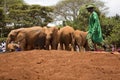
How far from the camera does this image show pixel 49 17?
133 ft

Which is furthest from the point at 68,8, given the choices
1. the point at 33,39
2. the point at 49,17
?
the point at 33,39

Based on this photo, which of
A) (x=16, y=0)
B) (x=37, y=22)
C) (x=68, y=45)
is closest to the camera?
(x=68, y=45)

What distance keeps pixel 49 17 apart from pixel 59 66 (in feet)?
102

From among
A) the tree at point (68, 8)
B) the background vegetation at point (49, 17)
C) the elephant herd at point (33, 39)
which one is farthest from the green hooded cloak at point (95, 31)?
the tree at point (68, 8)

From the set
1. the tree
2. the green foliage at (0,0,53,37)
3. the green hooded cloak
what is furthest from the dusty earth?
the tree

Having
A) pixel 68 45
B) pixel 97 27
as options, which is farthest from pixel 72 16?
pixel 97 27

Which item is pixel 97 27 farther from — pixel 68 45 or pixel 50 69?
pixel 68 45

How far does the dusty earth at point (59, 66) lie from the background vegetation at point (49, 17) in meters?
18.2

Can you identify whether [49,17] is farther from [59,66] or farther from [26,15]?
[59,66]

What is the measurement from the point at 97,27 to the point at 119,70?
3144 mm

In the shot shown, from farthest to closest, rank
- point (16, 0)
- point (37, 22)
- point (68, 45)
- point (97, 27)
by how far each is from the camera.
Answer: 1. point (16, 0)
2. point (37, 22)
3. point (68, 45)
4. point (97, 27)

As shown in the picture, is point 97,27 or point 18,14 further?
point 18,14

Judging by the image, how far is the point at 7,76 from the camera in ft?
28.2

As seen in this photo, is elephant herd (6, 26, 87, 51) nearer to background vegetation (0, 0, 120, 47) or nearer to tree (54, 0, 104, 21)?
background vegetation (0, 0, 120, 47)
